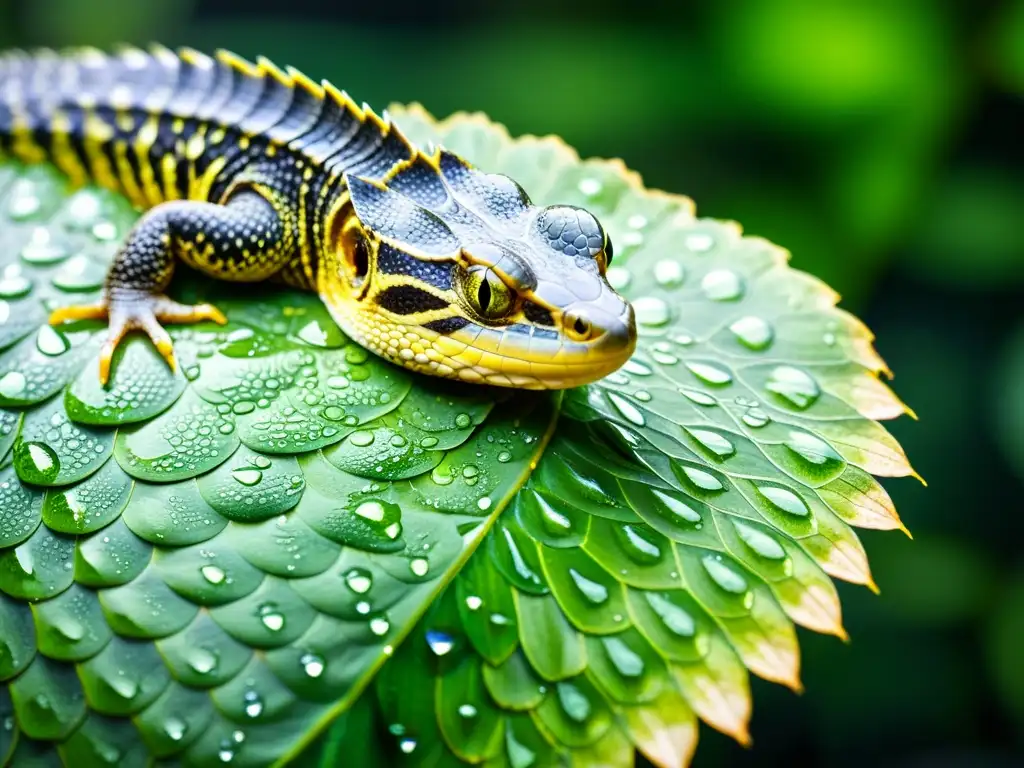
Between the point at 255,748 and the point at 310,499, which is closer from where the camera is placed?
the point at 255,748

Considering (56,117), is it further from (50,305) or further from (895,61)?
(895,61)

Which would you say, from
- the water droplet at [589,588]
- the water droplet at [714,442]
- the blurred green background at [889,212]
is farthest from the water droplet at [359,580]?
the blurred green background at [889,212]

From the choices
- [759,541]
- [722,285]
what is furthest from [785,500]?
[722,285]

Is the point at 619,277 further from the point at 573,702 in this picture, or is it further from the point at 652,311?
the point at 573,702

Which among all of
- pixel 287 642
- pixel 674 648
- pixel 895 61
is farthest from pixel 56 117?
pixel 895 61

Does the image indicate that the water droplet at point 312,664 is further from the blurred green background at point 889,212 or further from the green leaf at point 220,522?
the blurred green background at point 889,212
